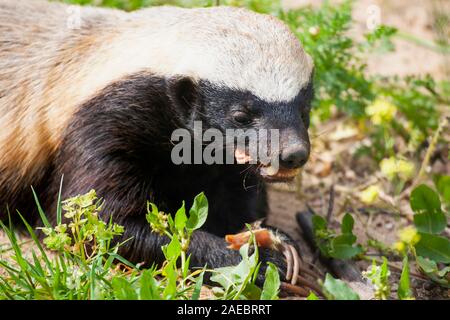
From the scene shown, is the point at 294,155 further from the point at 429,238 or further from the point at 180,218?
the point at 429,238

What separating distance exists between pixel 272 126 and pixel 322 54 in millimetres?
1772

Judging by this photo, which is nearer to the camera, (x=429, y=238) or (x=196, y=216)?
(x=196, y=216)

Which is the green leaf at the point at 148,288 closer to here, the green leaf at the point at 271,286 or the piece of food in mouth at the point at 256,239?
the green leaf at the point at 271,286

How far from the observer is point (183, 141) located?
13.9 feet

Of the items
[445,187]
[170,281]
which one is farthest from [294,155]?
[445,187]

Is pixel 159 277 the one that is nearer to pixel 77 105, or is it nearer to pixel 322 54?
pixel 77 105

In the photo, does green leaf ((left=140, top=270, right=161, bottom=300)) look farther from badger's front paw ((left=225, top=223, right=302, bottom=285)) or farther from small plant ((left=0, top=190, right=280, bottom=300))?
badger's front paw ((left=225, top=223, right=302, bottom=285))

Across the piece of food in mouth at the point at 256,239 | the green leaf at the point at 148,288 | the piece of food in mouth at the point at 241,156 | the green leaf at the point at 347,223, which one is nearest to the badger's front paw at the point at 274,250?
the piece of food in mouth at the point at 256,239

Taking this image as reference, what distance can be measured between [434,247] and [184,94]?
5.36ft

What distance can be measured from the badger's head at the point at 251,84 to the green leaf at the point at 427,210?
789 mm

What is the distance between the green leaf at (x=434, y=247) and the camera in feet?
13.3

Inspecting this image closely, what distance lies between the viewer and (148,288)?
322 cm

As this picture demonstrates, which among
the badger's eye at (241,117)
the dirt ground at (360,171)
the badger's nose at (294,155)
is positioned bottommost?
the dirt ground at (360,171)
